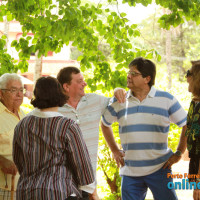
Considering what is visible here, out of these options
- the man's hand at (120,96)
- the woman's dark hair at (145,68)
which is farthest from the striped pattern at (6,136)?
the woman's dark hair at (145,68)

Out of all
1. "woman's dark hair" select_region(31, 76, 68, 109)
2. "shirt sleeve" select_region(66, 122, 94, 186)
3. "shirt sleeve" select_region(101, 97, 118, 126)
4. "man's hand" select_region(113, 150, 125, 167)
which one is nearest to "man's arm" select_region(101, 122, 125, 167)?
"man's hand" select_region(113, 150, 125, 167)

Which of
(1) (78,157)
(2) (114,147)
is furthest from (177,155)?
(1) (78,157)

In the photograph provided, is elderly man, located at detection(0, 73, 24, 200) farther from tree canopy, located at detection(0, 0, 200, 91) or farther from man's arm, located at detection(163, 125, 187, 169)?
man's arm, located at detection(163, 125, 187, 169)

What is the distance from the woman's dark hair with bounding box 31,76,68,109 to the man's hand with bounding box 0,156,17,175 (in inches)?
39.6

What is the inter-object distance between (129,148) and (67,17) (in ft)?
5.40

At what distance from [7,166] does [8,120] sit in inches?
19.3

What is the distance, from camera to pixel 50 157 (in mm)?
2641

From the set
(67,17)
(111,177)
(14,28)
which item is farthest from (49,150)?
(14,28)

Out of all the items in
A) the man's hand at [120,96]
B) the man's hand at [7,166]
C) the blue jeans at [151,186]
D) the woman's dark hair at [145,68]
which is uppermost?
the woman's dark hair at [145,68]

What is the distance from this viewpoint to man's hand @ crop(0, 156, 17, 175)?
3574 mm

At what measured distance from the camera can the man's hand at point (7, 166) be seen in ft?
11.7

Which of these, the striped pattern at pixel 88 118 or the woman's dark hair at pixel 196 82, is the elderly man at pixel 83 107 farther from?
the woman's dark hair at pixel 196 82

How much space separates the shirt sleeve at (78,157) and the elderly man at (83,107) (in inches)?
37.6

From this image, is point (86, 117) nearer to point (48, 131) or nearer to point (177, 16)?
→ point (48, 131)
